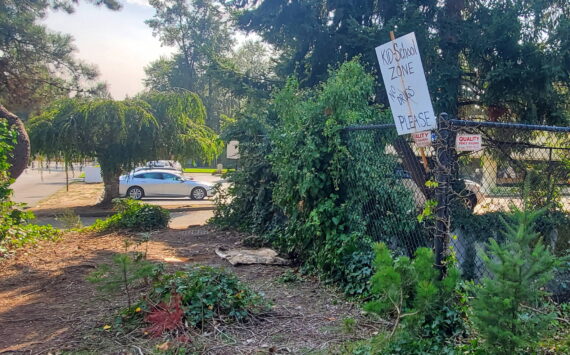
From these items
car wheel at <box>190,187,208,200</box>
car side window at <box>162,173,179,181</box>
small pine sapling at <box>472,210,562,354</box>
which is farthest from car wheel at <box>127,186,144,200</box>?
small pine sapling at <box>472,210,562,354</box>

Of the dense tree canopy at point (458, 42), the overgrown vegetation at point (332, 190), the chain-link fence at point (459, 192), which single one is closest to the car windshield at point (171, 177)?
the dense tree canopy at point (458, 42)

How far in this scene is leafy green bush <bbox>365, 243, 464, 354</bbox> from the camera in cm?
294

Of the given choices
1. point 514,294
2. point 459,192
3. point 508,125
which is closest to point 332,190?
point 459,192

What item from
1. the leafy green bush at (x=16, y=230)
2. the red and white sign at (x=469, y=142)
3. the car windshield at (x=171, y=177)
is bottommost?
the leafy green bush at (x=16, y=230)

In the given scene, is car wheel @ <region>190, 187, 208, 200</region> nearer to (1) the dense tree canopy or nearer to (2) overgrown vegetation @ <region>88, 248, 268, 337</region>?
(1) the dense tree canopy

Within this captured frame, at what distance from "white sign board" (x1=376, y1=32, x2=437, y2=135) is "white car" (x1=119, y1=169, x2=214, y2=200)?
16.3m

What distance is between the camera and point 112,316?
13.2ft

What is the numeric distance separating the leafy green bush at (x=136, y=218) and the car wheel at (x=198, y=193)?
35.6ft

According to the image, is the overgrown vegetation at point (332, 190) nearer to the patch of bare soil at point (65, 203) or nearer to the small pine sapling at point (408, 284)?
the small pine sapling at point (408, 284)

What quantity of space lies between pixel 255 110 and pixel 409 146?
171 inches

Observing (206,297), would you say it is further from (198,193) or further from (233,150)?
(198,193)

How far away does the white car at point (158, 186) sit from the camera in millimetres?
20266

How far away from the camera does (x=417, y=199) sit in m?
5.42

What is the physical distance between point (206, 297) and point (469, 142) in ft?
8.52
